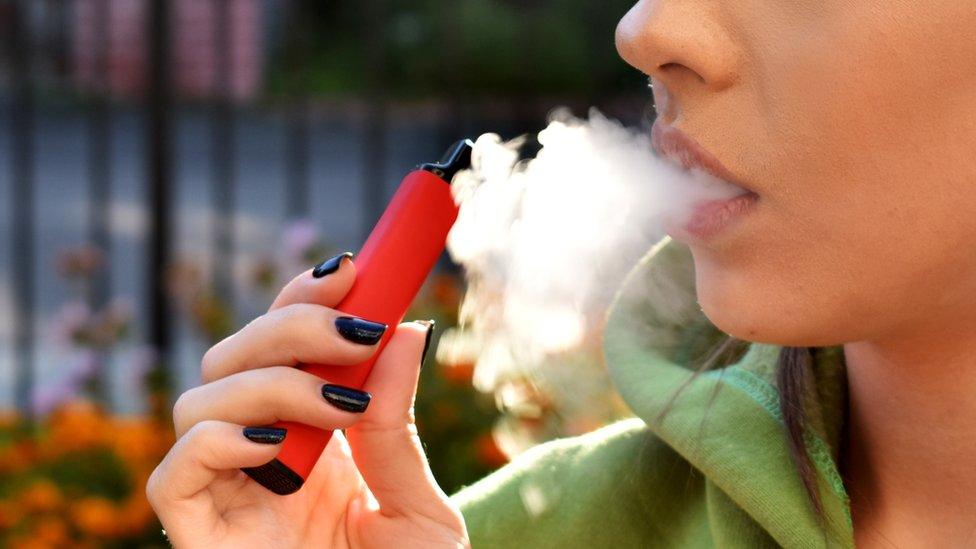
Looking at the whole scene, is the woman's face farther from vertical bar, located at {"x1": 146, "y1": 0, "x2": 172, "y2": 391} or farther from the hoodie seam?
vertical bar, located at {"x1": 146, "y1": 0, "x2": 172, "y2": 391}

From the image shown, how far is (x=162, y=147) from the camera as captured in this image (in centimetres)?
477

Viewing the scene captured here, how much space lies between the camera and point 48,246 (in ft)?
24.5

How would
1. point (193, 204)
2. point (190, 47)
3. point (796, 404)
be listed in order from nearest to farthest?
point (796, 404), point (190, 47), point (193, 204)

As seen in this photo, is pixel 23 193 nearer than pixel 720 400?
No

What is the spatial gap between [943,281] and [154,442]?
2722mm

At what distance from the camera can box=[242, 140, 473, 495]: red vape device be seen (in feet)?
4.52

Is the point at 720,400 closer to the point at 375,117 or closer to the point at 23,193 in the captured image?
the point at 375,117

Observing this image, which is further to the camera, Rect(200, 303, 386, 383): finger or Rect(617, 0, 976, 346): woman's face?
Rect(200, 303, 386, 383): finger

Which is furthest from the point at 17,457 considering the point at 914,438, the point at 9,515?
the point at 914,438

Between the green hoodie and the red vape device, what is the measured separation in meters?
0.28

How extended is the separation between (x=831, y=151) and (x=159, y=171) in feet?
12.6

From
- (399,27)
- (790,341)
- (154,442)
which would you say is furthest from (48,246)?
(790,341)

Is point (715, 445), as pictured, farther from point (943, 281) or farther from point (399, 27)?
point (399, 27)

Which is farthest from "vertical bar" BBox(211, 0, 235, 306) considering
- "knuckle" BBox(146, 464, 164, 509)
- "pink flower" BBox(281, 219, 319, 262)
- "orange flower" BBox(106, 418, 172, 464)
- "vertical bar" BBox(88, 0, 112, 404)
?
"knuckle" BBox(146, 464, 164, 509)
